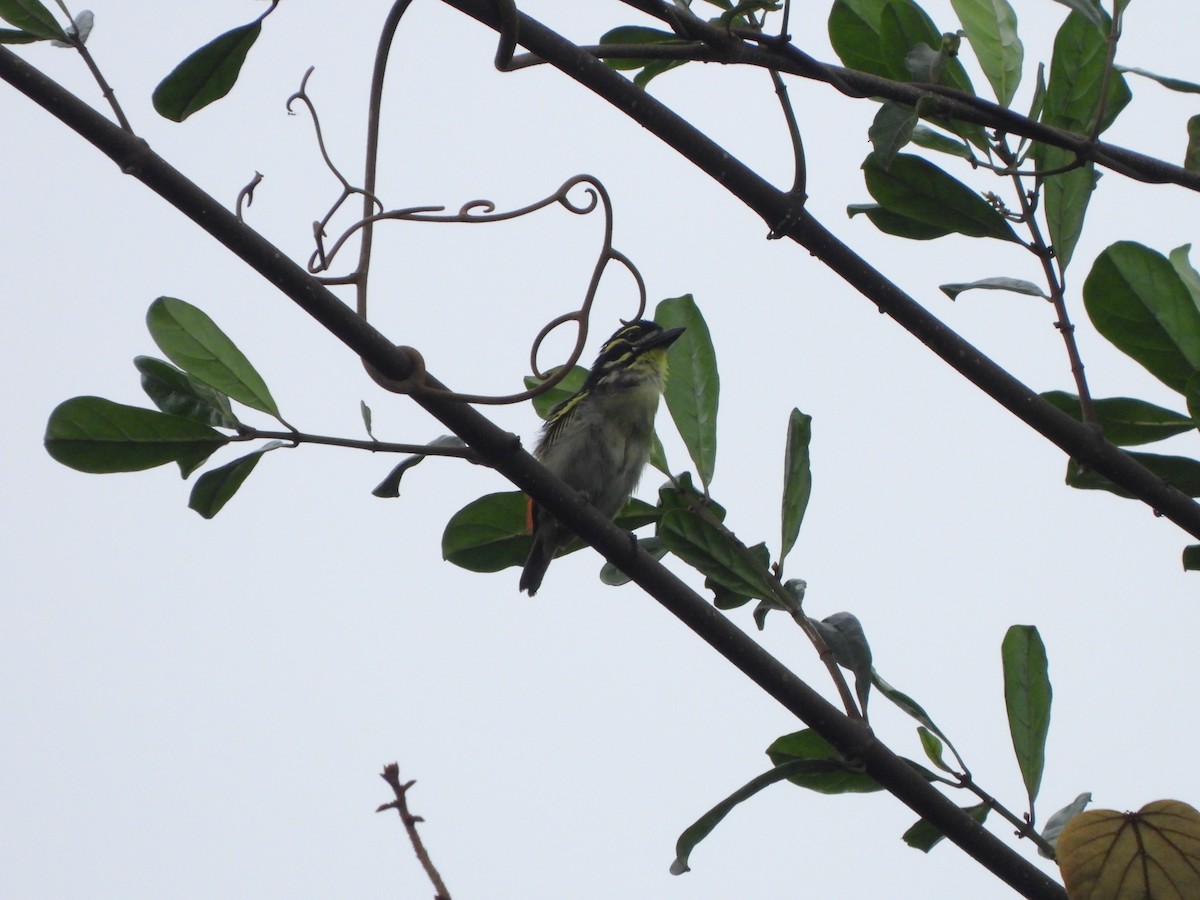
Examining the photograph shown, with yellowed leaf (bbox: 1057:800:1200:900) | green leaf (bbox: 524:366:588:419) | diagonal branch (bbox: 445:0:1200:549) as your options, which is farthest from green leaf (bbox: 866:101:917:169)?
yellowed leaf (bbox: 1057:800:1200:900)

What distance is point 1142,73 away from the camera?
7.50 feet

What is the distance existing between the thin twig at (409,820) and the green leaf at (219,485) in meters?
1.17

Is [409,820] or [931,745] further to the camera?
[931,745]

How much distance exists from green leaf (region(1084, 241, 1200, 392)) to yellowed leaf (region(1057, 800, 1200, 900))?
984mm

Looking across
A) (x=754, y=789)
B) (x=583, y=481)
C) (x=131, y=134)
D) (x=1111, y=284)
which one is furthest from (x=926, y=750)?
(x=583, y=481)

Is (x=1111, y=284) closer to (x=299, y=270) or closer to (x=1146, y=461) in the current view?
(x=1146, y=461)

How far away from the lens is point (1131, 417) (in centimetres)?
240

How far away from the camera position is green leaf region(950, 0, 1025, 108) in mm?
2645

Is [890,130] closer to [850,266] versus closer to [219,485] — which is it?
[850,266]

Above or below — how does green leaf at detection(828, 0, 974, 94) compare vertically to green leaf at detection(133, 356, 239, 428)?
above

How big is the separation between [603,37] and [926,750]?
1.52 meters

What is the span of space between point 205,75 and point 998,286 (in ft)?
4.93

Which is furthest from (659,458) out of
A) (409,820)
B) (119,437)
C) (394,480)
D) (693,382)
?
(409,820)

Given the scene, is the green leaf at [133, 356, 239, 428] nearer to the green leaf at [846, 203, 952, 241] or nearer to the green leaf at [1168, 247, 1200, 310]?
the green leaf at [846, 203, 952, 241]
